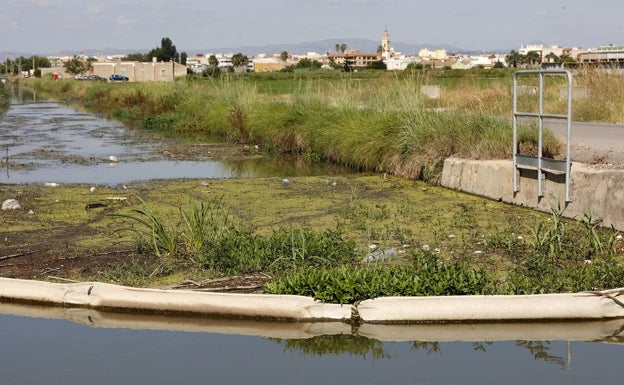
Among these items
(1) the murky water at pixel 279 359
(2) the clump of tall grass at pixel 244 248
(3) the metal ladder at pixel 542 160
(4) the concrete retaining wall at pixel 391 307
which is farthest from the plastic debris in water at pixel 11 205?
(3) the metal ladder at pixel 542 160

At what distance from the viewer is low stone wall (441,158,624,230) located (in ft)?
32.6

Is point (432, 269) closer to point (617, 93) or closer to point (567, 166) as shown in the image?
point (567, 166)

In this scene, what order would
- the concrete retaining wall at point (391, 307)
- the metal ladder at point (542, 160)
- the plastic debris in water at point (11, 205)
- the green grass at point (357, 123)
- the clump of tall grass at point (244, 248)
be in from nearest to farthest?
the concrete retaining wall at point (391, 307)
the clump of tall grass at point (244, 248)
the metal ladder at point (542, 160)
the plastic debris in water at point (11, 205)
the green grass at point (357, 123)

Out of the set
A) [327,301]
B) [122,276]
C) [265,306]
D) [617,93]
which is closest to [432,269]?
[327,301]

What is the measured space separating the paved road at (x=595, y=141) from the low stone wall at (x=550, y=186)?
776mm

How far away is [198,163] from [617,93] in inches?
354

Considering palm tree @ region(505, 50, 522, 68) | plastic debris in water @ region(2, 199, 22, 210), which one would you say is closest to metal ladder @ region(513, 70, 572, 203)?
plastic debris in water @ region(2, 199, 22, 210)

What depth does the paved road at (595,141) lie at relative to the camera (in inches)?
465

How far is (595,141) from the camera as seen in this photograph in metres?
13.9

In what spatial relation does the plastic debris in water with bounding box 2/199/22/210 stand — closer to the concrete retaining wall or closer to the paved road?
the concrete retaining wall

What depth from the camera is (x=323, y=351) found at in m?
6.41

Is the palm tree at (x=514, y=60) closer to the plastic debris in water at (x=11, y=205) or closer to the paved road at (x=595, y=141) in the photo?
the paved road at (x=595, y=141)

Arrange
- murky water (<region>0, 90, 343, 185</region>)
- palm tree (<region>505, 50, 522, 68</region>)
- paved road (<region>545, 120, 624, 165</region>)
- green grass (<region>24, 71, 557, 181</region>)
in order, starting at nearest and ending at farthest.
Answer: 1. paved road (<region>545, 120, 624, 165</region>)
2. green grass (<region>24, 71, 557, 181</region>)
3. murky water (<region>0, 90, 343, 185</region>)
4. palm tree (<region>505, 50, 522, 68</region>)

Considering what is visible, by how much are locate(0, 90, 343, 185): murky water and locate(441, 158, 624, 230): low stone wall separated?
408 centimetres
